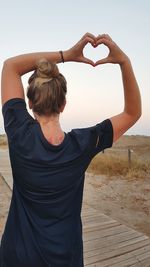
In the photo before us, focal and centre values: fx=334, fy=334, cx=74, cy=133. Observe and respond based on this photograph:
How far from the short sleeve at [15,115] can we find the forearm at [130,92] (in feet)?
1.35

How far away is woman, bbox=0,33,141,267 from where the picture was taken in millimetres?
1290

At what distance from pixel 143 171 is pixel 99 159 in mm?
3011

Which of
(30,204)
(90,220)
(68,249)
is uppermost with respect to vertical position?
(30,204)

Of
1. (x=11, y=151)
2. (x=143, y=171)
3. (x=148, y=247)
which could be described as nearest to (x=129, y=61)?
(x=11, y=151)

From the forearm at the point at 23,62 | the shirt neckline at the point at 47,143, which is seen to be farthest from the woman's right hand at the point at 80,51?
the shirt neckline at the point at 47,143

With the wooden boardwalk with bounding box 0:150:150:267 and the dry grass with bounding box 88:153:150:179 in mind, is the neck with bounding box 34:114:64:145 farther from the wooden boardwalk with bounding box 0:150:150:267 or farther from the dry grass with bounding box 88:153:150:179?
the dry grass with bounding box 88:153:150:179

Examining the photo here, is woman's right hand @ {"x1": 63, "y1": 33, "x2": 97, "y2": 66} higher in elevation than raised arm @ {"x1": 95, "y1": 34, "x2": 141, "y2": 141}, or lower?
higher

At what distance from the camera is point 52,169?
130 cm

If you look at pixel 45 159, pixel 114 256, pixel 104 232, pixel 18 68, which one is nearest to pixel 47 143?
pixel 45 159

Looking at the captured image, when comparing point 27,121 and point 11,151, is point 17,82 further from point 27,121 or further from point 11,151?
point 11,151

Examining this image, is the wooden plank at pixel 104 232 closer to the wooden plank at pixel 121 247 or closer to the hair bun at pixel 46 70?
the wooden plank at pixel 121 247

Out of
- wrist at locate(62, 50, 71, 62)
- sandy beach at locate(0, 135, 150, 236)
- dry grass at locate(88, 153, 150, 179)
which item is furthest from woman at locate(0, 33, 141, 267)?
dry grass at locate(88, 153, 150, 179)

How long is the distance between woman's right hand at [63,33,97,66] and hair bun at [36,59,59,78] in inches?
7.6

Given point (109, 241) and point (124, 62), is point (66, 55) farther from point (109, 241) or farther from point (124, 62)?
point (109, 241)
